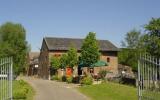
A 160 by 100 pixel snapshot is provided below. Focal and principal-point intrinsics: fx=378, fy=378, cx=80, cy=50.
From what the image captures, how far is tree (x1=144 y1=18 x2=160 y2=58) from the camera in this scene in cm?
3647

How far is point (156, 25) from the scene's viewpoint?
3719 centimetres

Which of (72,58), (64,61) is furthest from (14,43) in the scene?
(72,58)

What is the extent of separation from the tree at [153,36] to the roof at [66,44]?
3328 centimetres

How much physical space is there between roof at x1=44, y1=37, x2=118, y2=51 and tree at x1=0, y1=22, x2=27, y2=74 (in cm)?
767

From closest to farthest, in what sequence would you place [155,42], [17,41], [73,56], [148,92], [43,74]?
[148,92], [155,42], [73,56], [17,41], [43,74]

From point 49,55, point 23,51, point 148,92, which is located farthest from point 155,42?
point 49,55

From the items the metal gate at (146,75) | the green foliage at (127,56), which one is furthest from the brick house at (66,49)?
the metal gate at (146,75)

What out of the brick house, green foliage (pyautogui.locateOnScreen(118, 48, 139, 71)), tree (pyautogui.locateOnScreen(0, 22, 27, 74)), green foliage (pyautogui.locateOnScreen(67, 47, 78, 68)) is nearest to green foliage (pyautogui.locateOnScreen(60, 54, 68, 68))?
green foliage (pyautogui.locateOnScreen(67, 47, 78, 68))

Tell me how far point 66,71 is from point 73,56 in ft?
35.4

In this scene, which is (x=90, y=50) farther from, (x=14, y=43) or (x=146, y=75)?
A: (x=146, y=75)

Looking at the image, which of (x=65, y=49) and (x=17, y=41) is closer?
(x=17, y=41)

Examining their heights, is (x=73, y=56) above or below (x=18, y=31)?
below

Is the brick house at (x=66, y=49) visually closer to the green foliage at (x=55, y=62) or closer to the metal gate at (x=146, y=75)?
the green foliage at (x=55, y=62)

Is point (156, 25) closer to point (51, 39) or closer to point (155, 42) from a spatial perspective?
point (155, 42)
